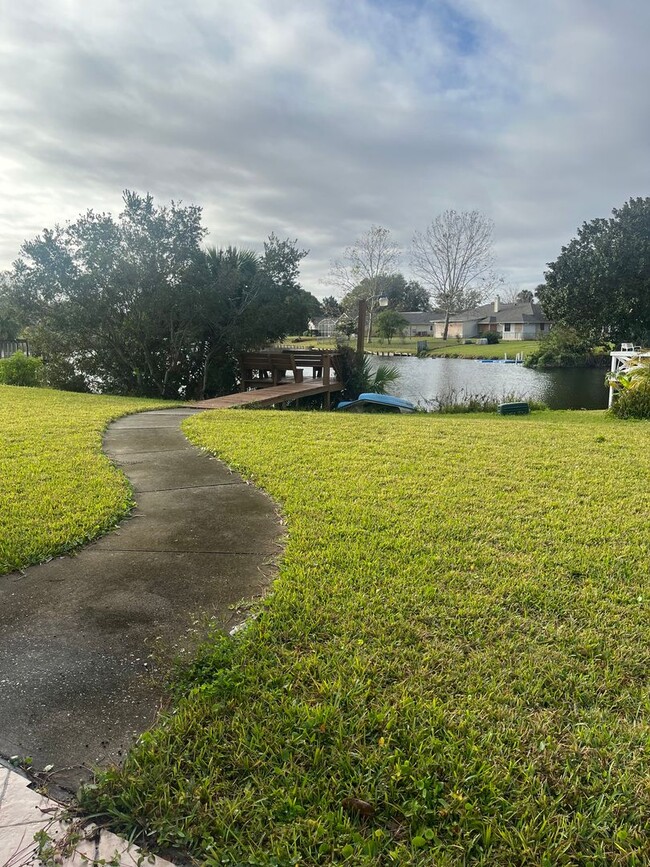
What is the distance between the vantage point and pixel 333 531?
3229 millimetres

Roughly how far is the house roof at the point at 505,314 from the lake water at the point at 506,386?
33.9 meters

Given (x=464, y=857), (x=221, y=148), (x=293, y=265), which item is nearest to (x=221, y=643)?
(x=464, y=857)

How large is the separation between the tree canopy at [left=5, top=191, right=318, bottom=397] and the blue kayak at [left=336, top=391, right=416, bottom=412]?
3378mm

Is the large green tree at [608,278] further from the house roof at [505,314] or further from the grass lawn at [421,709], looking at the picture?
the house roof at [505,314]

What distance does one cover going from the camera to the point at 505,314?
210ft

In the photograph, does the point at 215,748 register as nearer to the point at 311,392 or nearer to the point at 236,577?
the point at 236,577

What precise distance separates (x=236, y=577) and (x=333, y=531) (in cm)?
78

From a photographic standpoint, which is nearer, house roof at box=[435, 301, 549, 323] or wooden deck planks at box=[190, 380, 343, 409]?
wooden deck planks at box=[190, 380, 343, 409]

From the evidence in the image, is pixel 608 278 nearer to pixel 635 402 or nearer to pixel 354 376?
pixel 354 376

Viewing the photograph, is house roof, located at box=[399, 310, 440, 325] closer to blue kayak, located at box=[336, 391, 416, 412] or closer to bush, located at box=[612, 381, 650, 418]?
blue kayak, located at box=[336, 391, 416, 412]

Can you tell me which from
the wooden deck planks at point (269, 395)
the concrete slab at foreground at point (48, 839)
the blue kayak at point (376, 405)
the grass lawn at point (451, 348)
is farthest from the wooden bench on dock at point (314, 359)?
the grass lawn at point (451, 348)

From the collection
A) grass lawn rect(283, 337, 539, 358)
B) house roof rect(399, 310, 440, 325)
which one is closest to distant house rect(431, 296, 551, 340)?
house roof rect(399, 310, 440, 325)

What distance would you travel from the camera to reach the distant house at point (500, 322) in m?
60.3

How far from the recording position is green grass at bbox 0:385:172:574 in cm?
302
